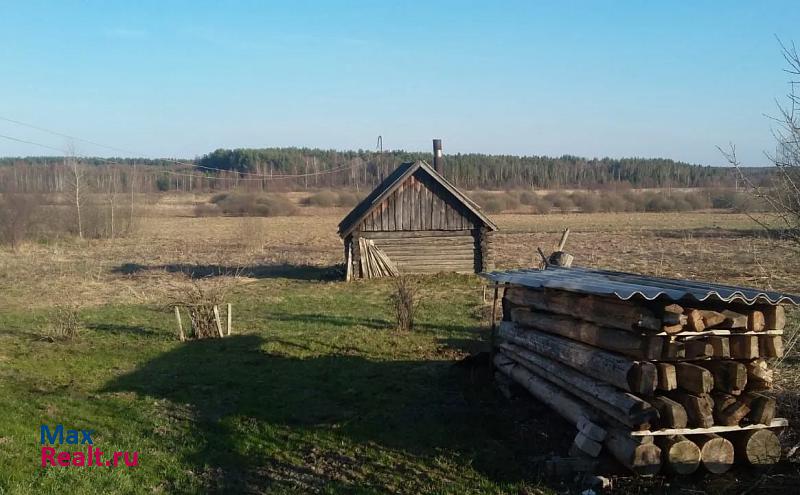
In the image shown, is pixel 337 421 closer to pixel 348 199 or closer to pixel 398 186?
pixel 398 186

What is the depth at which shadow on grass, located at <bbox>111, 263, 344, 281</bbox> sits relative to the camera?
26.8 m

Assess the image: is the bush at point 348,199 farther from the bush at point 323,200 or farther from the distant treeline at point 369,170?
the distant treeline at point 369,170

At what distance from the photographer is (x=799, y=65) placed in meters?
7.48

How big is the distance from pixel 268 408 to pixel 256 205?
219 ft

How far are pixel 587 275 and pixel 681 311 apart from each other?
2865 millimetres

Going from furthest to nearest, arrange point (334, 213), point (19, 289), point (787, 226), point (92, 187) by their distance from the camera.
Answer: point (334, 213)
point (92, 187)
point (19, 289)
point (787, 226)

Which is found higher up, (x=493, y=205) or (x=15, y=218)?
(x=493, y=205)

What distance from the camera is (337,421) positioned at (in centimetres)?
883

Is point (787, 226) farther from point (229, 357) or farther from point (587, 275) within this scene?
point (229, 357)

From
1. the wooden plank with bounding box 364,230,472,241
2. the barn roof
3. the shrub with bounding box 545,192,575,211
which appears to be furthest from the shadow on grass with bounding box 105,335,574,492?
the shrub with bounding box 545,192,575,211

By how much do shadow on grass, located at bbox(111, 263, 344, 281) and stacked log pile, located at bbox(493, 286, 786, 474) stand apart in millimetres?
19128

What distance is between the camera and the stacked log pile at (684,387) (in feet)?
21.7

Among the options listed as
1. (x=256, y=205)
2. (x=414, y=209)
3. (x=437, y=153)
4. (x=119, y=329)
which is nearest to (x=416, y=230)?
(x=414, y=209)

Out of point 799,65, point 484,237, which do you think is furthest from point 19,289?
point 799,65
